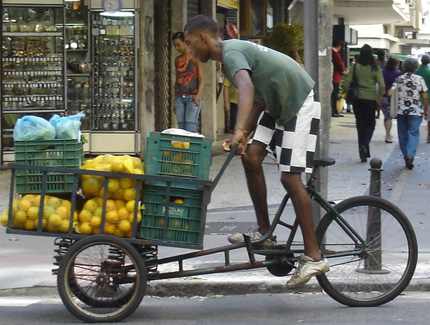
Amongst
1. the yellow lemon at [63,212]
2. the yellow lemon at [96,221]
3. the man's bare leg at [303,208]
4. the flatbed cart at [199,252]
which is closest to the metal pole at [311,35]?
the flatbed cart at [199,252]

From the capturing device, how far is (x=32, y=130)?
5660mm

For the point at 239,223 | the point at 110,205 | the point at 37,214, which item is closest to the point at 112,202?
the point at 110,205

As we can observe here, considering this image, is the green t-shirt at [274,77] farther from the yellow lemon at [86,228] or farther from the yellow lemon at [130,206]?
the yellow lemon at [86,228]

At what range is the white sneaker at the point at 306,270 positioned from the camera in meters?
5.76

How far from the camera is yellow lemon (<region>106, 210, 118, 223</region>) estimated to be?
564 cm

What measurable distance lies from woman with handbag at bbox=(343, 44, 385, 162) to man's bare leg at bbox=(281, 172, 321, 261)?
8.61m

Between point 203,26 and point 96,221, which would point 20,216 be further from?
point 203,26

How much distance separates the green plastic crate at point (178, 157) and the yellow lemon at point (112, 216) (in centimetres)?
30

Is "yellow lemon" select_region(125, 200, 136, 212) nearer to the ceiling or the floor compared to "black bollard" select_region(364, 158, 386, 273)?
nearer to the ceiling

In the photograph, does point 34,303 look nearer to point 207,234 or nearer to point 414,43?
point 207,234

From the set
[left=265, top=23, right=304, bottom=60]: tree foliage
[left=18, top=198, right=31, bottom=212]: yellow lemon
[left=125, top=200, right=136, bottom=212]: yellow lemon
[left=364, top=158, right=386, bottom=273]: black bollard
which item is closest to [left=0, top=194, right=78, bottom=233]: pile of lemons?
[left=18, top=198, right=31, bottom=212]: yellow lemon

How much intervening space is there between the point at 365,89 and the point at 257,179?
863 centimetres

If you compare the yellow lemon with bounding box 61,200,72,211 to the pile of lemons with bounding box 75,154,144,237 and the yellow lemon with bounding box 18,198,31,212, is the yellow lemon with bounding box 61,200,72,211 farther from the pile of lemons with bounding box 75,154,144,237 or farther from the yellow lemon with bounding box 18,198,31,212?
the yellow lemon with bounding box 18,198,31,212

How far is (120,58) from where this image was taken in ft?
46.9
